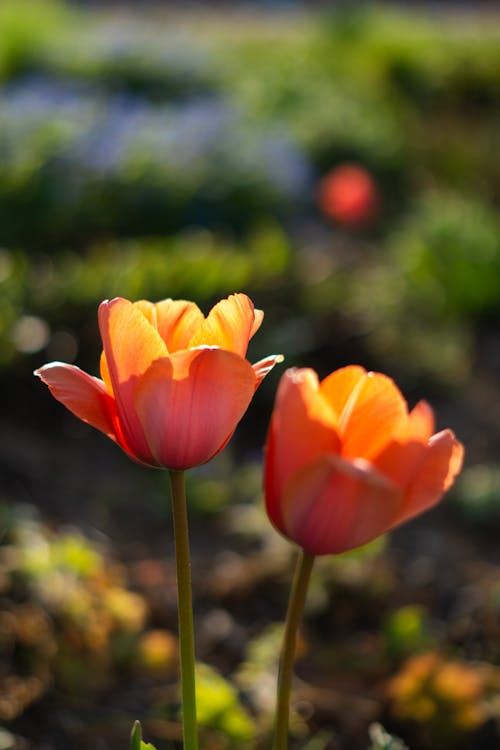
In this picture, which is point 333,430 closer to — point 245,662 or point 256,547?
point 245,662

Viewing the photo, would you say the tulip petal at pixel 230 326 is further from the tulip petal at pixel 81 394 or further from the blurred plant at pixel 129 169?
the blurred plant at pixel 129 169

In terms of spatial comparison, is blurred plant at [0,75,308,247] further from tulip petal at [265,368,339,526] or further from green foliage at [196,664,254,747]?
tulip petal at [265,368,339,526]

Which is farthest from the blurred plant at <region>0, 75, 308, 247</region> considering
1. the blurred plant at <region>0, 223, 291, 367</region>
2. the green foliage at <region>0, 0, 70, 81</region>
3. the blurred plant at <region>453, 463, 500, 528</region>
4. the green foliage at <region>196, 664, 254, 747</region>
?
the green foliage at <region>196, 664, 254, 747</region>

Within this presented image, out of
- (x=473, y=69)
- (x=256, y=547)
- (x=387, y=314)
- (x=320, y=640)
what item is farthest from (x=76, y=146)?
(x=473, y=69)

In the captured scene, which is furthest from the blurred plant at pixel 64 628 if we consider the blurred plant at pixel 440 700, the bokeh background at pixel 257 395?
the blurred plant at pixel 440 700

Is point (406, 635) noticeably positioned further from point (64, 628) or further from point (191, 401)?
point (191, 401)

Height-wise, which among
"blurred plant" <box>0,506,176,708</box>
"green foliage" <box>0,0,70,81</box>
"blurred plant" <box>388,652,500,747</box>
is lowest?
"green foliage" <box>0,0,70,81</box>
